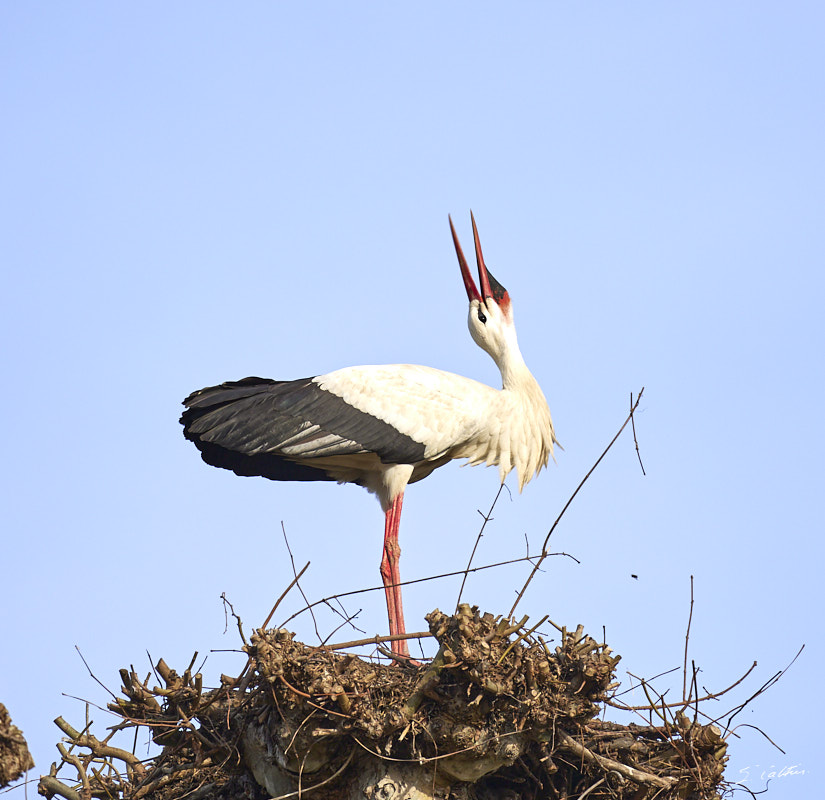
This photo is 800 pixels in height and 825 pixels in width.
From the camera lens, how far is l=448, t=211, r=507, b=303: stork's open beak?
8953 millimetres

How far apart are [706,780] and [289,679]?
6.75 ft

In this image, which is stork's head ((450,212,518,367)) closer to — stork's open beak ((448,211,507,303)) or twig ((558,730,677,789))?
stork's open beak ((448,211,507,303))

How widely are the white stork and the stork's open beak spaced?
693mm

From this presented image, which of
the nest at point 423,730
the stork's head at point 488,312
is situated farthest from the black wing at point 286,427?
the nest at point 423,730

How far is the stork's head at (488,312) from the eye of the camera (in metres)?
8.83

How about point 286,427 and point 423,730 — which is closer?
point 423,730

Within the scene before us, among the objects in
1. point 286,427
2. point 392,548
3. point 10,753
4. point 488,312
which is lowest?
point 10,753

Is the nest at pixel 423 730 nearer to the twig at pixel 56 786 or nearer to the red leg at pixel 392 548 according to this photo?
the twig at pixel 56 786

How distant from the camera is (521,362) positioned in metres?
8.76

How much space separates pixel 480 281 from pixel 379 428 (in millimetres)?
1547

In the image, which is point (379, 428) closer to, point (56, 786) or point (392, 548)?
point (392, 548)

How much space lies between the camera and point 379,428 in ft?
26.3

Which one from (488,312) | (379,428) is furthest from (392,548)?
(488,312)

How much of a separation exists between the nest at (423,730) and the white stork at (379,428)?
5.31 feet
